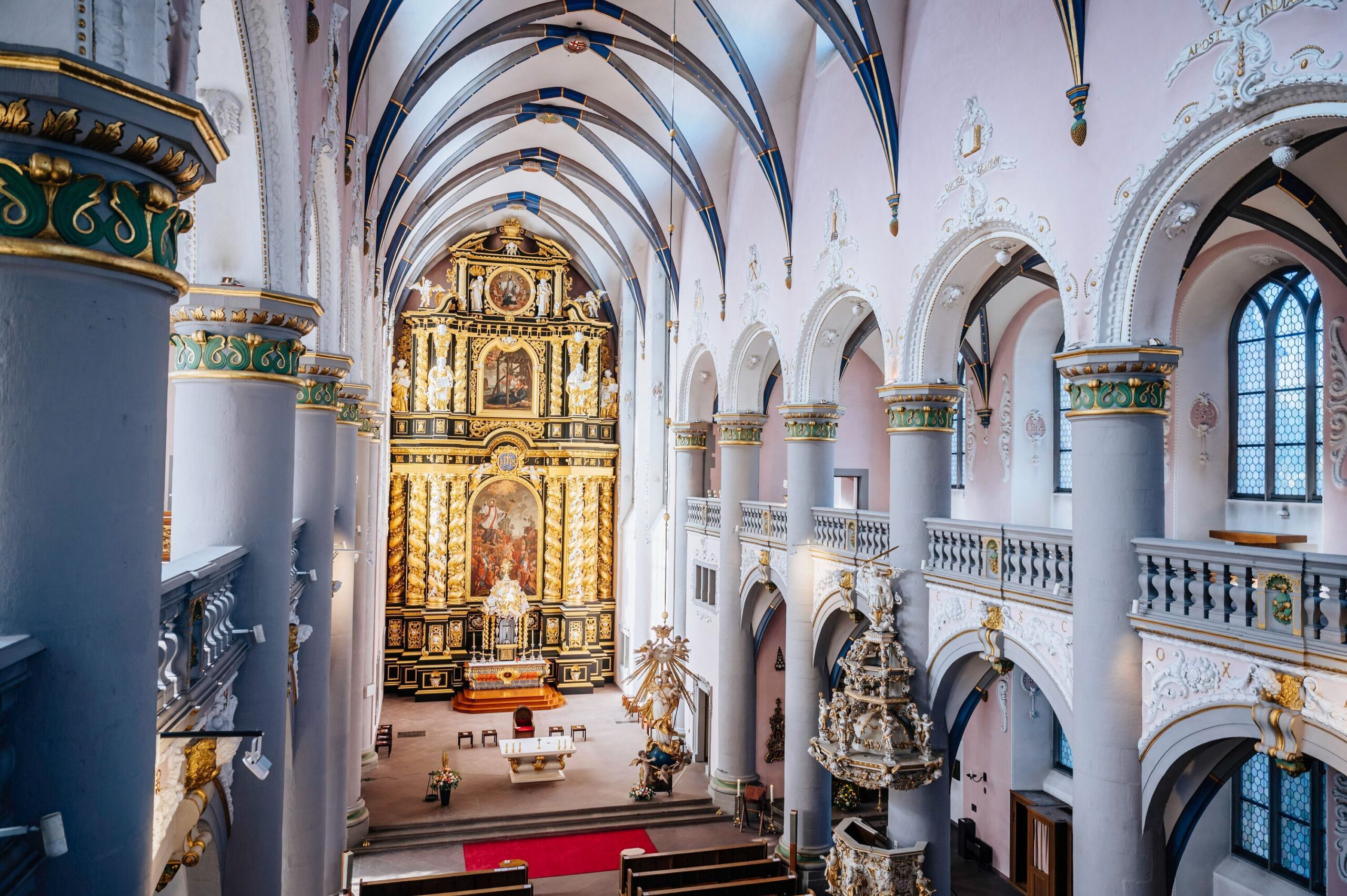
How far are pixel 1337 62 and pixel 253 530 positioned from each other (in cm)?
865

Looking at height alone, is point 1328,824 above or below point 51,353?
below

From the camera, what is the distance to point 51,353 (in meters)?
2.88

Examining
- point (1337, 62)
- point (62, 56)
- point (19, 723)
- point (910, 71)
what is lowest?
point (19, 723)

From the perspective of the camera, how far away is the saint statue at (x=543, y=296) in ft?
94.7

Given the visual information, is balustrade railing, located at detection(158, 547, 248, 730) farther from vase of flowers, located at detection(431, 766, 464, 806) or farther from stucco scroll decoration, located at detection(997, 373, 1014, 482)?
stucco scroll decoration, located at detection(997, 373, 1014, 482)

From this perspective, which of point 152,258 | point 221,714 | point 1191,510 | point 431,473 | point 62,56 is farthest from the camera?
point 431,473

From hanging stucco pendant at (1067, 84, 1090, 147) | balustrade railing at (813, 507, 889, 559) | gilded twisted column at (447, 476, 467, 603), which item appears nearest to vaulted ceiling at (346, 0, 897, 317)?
hanging stucco pendant at (1067, 84, 1090, 147)

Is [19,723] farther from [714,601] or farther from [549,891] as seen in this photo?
[714,601]

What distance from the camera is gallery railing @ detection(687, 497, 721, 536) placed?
20.8 meters

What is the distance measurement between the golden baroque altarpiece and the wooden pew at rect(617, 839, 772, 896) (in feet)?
45.2

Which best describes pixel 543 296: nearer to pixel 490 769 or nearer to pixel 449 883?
pixel 490 769

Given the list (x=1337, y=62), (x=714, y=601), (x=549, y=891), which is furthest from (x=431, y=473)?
(x=1337, y=62)

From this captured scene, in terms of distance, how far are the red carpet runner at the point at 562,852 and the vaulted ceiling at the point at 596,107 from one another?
11356 mm

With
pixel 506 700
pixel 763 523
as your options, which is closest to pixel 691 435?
pixel 763 523
